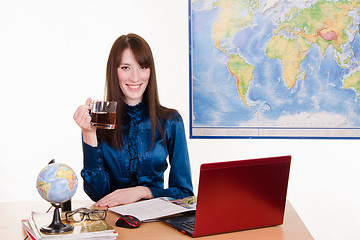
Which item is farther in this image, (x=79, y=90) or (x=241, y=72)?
(x=79, y=90)

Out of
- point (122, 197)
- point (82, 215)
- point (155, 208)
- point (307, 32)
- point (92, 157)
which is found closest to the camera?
point (82, 215)

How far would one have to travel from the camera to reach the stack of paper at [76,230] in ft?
4.59

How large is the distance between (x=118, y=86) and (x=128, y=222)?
93cm

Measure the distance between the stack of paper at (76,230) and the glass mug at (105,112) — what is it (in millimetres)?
482

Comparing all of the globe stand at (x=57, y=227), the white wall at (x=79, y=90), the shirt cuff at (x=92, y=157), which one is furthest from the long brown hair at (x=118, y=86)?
the white wall at (x=79, y=90)

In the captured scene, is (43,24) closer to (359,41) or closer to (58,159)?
(58,159)

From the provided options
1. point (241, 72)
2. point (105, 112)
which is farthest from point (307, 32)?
point (105, 112)

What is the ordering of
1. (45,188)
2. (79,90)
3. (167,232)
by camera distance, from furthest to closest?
1. (79,90)
2. (167,232)
3. (45,188)

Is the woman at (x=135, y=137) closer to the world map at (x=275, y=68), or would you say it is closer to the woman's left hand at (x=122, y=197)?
the woman's left hand at (x=122, y=197)

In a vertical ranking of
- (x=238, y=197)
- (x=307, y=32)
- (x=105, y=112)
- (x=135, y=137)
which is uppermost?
(x=307, y=32)

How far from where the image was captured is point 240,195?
1.49 m

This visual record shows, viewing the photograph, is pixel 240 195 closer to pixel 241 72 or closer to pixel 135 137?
pixel 135 137

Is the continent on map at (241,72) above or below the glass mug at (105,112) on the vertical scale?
above

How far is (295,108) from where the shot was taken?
3379 millimetres
